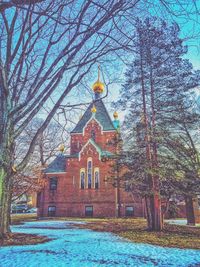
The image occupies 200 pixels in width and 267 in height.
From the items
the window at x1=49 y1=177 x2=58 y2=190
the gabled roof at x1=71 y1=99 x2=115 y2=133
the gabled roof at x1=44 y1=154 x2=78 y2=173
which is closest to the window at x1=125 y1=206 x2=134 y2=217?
the gabled roof at x1=44 y1=154 x2=78 y2=173

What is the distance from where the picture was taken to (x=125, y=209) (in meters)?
25.5

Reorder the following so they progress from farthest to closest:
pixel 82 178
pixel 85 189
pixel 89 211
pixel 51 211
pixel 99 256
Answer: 1. pixel 82 178
2. pixel 51 211
3. pixel 85 189
4. pixel 89 211
5. pixel 99 256

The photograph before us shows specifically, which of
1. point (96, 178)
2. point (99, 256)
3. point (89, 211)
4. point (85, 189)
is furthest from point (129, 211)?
point (99, 256)

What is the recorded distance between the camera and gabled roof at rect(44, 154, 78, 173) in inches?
1102

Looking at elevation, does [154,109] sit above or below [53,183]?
above

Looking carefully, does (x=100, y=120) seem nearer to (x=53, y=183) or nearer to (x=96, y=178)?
(x=96, y=178)

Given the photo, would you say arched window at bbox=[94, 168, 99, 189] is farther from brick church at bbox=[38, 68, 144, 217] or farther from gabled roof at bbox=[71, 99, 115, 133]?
gabled roof at bbox=[71, 99, 115, 133]

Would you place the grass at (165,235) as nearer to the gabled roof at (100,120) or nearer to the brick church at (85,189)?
the brick church at (85,189)

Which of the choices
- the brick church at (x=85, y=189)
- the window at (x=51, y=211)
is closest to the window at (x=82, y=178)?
the brick church at (x=85, y=189)

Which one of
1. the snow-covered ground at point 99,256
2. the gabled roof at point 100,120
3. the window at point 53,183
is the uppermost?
the gabled roof at point 100,120

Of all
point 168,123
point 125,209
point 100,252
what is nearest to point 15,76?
point 100,252

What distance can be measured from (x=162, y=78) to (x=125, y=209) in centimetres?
1635

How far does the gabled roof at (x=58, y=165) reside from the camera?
28.0 m

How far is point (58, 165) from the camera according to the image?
2872 centimetres
